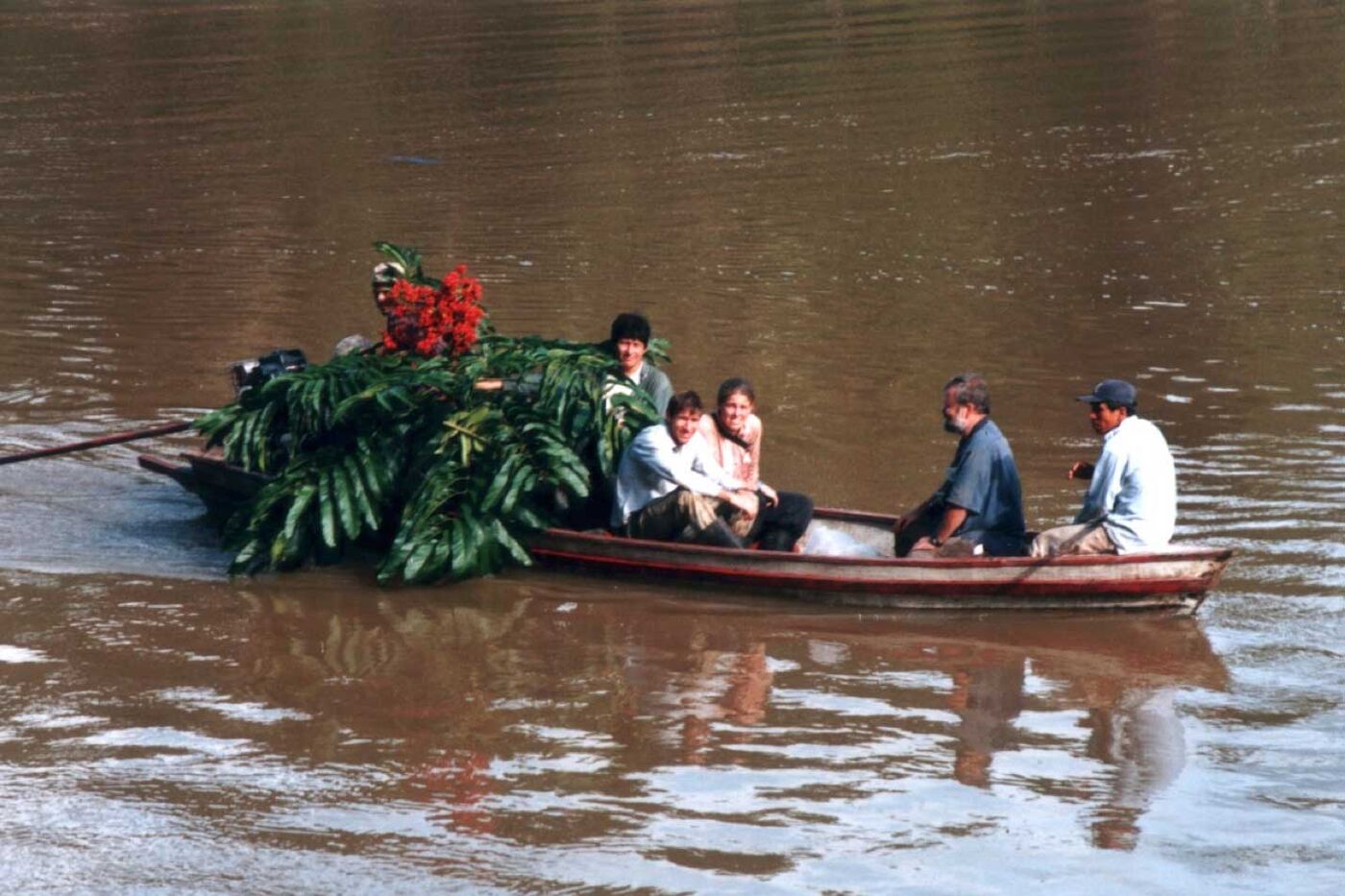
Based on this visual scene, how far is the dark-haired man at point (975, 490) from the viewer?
991 cm

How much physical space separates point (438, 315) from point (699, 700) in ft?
10.1

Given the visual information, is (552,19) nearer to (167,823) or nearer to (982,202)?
(982,202)

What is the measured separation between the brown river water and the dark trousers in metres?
0.48

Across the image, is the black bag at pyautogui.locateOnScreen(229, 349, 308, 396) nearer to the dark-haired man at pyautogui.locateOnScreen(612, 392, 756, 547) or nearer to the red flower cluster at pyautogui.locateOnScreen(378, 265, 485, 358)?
the red flower cluster at pyautogui.locateOnScreen(378, 265, 485, 358)

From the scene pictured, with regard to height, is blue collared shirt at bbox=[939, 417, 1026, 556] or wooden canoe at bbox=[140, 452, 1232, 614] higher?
blue collared shirt at bbox=[939, 417, 1026, 556]

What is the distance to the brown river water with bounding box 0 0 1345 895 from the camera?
7.63m

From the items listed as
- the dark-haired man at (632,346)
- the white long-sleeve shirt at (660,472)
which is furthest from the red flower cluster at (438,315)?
the white long-sleeve shirt at (660,472)

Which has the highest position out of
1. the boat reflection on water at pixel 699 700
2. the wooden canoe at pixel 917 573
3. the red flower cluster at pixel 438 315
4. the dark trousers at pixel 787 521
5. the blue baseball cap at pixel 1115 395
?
the red flower cluster at pixel 438 315

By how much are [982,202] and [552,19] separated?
15.8 metres

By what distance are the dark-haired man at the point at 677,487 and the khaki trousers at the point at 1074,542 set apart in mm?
1610

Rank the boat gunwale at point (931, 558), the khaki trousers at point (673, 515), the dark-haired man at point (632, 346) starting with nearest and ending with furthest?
the boat gunwale at point (931, 558), the khaki trousers at point (673, 515), the dark-haired man at point (632, 346)

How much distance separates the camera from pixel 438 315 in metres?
11.0

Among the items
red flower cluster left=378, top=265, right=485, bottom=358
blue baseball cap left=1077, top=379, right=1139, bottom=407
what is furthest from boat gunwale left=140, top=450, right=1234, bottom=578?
red flower cluster left=378, top=265, right=485, bottom=358

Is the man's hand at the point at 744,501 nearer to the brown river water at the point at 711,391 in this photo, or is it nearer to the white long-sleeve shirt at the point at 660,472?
the white long-sleeve shirt at the point at 660,472
